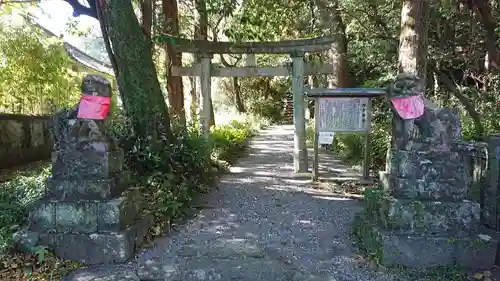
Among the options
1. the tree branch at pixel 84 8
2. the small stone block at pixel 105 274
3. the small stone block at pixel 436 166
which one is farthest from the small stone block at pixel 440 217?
the tree branch at pixel 84 8

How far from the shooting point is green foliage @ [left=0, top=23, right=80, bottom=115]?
36.7ft

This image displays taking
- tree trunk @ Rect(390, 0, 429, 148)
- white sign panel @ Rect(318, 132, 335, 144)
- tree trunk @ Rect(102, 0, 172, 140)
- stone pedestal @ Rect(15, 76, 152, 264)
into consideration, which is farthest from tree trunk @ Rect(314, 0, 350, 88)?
stone pedestal @ Rect(15, 76, 152, 264)

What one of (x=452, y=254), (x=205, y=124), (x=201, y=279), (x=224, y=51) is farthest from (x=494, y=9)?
(x=201, y=279)

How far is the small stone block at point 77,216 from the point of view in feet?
13.2

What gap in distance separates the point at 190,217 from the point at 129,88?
2071 mm

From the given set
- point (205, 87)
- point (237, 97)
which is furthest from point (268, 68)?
point (237, 97)

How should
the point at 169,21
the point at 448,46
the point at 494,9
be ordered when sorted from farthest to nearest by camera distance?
the point at 448,46, the point at 494,9, the point at 169,21

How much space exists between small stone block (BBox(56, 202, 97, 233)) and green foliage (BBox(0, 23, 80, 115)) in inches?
296

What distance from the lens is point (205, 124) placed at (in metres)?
9.20

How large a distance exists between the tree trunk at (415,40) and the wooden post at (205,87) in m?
3.87

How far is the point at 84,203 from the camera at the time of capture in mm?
4020

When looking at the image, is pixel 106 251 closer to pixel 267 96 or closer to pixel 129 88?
pixel 129 88


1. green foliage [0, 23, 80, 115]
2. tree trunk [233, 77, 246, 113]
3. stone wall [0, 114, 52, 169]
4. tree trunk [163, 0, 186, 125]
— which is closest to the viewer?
stone wall [0, 114, 52, 169]

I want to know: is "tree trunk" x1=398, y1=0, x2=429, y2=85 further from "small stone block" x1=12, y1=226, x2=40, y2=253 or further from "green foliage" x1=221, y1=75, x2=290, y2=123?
"green foliage" x1=221, y1=75, x2=290, y2=123
